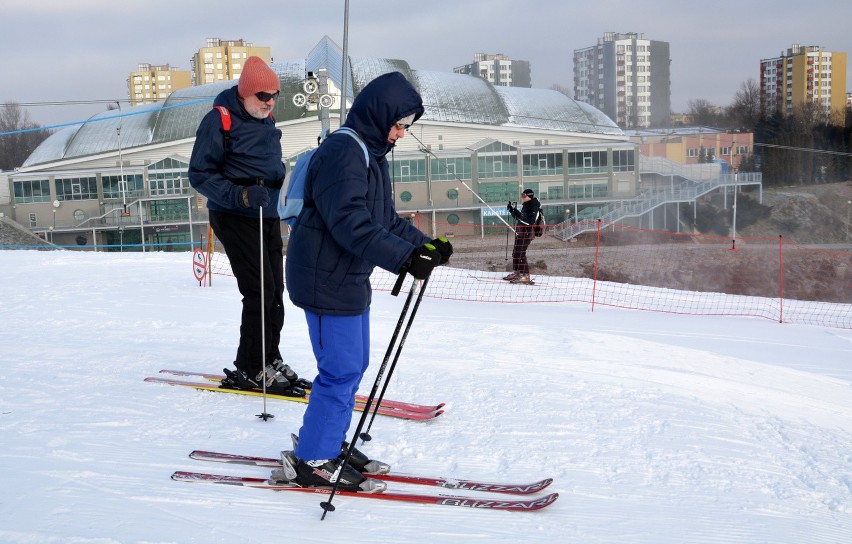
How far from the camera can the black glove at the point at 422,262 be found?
9.14 feet

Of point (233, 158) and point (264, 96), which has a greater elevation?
point (264, 96)

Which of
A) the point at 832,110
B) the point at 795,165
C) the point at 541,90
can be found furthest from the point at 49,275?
the point at 832,110

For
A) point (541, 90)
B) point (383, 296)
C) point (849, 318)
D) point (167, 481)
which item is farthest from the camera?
point (541, 90)

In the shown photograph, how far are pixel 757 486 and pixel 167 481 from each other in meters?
2.51

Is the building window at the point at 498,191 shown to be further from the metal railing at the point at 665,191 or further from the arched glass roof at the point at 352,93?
the arched glass roof at the point at 352,93

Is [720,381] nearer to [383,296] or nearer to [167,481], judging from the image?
[167,481]

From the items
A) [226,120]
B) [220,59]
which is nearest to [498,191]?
[226,120]

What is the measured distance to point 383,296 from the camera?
9.52 metres

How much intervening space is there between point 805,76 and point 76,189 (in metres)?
82.7

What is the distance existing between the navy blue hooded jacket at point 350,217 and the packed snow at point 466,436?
33.3 inches

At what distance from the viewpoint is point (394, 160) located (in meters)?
41.5

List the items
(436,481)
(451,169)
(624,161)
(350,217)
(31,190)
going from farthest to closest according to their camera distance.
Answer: (624,161) < (451,169) < (31,190) < (436,481) < (350,217)

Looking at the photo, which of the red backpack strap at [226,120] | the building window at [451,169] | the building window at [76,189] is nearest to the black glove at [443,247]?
the red backpack strap at [226,120]

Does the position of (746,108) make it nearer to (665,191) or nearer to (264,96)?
(665,191)
